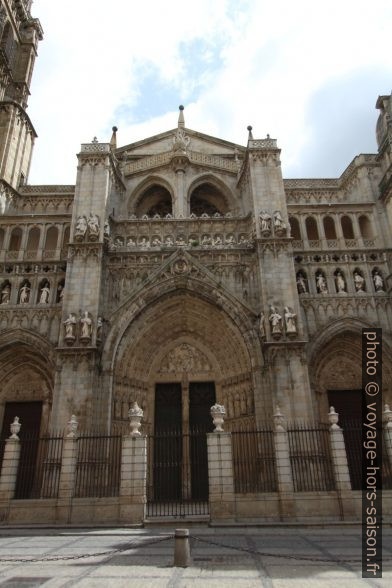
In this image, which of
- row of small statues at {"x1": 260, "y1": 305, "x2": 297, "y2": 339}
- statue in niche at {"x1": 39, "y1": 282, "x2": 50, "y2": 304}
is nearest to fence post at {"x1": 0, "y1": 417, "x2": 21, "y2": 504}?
statue in niche at {"x1": 39, "y1": 282, "x2": 50, "y2": 304}

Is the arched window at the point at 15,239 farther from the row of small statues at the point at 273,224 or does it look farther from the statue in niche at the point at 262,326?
the statue in niche at the point at 262,326

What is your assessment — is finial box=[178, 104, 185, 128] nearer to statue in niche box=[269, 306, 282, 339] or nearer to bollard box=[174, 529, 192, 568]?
statue in niche box=[269, 306, 282, 339]

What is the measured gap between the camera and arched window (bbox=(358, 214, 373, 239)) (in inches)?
868

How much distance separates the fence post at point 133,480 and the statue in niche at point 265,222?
448 inches

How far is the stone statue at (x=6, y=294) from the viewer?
1955cm

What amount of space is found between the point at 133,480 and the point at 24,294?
36.2 feet

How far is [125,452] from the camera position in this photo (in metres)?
12.9

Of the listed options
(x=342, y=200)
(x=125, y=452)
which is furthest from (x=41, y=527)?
(x=342, y=200)

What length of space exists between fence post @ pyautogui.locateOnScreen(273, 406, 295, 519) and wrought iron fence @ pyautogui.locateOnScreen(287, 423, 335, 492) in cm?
71

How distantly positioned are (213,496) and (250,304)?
8.98 m

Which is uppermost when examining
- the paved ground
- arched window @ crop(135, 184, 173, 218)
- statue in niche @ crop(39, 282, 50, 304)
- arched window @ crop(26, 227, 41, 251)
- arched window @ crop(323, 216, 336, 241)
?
arched window @ crop(135, 184, 173, 218)

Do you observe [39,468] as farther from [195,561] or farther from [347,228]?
[347,228]

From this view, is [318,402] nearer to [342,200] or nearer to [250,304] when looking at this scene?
[250,304]

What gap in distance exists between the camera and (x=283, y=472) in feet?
42.3
